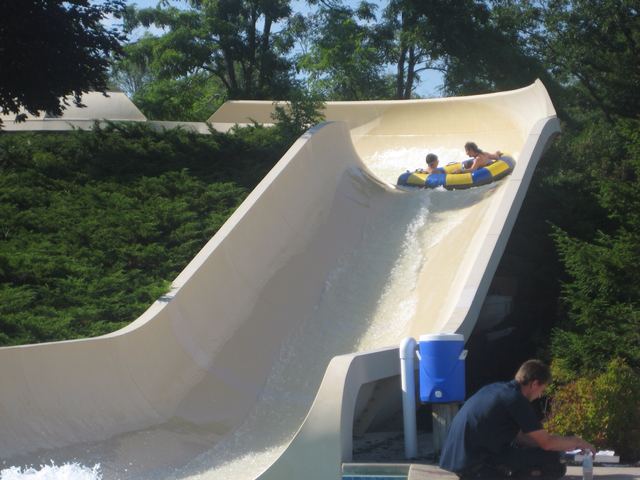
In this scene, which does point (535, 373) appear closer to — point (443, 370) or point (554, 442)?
point (554, 442)

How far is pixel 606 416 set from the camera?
4785mm

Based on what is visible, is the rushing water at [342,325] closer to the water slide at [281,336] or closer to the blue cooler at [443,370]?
the water slide at [281,336]

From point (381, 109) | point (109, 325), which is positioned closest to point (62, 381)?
point (109, 325)

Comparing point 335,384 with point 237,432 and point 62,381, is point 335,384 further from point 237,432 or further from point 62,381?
point 62,381

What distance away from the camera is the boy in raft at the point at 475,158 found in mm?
10641

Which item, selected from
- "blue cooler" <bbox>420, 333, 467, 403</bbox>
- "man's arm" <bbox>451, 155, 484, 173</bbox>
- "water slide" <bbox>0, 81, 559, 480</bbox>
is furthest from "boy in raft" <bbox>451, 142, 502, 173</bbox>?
"blue cooler" <bbox>420, 333, 467, 403</bbox>

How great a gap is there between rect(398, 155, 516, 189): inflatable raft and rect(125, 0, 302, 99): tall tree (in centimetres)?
1686

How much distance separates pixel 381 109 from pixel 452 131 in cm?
210

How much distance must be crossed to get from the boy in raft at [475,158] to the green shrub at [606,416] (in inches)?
236

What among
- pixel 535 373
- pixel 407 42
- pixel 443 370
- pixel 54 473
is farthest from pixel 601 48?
pixel 54 473

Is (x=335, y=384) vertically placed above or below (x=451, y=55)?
below

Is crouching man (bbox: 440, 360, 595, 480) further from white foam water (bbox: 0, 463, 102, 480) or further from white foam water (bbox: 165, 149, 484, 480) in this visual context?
white foam water (bbox: 0, 463, 102, 480)

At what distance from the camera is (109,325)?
21.2ft

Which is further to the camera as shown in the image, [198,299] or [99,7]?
[99,7]
